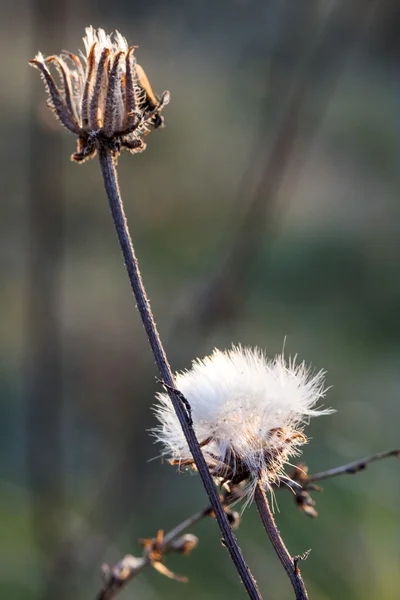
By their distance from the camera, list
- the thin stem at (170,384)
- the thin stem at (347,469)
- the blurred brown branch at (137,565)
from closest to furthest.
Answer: the thin stem at (170,384), the thin stem at (347,469), the blurred brown branch at (137,565)

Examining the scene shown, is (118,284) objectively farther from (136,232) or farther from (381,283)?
(381,283)

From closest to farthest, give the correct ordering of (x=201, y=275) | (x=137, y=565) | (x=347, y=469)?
(x=347, y=469)
(x=137, y=565)
(x=201, y=275)

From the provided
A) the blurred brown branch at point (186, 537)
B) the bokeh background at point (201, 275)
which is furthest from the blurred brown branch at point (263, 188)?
the blurred brown branch at point (186, 537)

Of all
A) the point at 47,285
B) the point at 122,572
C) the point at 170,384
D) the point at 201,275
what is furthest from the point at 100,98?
the point at 201,275

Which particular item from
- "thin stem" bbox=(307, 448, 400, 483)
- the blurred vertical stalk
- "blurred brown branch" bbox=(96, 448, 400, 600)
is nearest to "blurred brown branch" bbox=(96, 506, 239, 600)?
"blurred brown branch" bbox=(96, 448, 400, 600)

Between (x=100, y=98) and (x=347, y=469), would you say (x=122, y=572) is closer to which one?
(x=347, y=469)

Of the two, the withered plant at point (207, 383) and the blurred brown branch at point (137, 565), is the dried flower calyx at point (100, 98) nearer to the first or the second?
the withered plant at point (207, 383)
